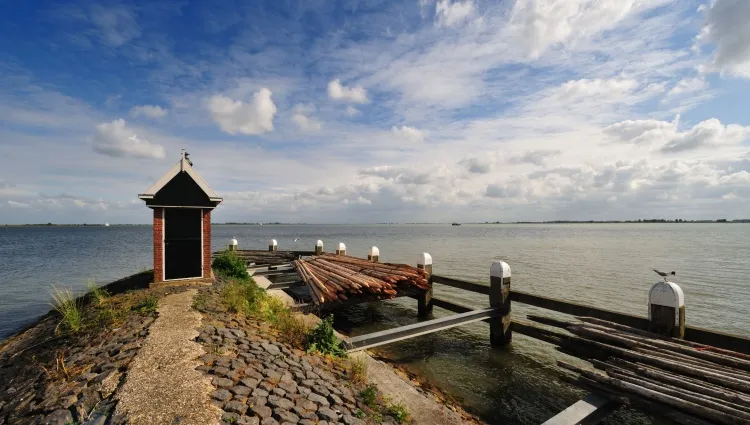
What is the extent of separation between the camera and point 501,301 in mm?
9859

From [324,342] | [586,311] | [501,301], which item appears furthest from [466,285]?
[324,342]

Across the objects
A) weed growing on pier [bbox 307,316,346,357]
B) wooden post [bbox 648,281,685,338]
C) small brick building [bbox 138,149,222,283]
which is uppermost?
small brick building [bbox 138,149,222,283]

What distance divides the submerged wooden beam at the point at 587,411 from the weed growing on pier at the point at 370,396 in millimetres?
2637

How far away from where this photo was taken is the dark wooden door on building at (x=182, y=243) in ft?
38.2

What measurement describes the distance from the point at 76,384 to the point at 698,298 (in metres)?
25.0

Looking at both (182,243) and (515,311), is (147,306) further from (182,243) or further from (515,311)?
(515,311)

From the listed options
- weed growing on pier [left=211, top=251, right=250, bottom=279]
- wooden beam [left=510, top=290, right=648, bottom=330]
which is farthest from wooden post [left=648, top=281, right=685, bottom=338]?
weed growing on pier [left=211, top=251, right=250, bottom=279]

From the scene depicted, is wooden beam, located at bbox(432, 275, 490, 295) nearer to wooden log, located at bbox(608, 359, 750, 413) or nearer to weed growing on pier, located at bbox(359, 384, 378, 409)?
wooden log, located at bbox(608, 359, 750, 413)

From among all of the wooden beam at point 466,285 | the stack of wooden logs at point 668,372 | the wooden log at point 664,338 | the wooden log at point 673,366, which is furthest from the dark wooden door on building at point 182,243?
the wooden log at point 664,338

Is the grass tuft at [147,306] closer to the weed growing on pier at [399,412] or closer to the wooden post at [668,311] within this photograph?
the weed growing on pier at [399,412]

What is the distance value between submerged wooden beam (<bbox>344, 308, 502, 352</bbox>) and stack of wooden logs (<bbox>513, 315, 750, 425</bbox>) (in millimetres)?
2907

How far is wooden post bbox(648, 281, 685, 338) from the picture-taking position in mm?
6258

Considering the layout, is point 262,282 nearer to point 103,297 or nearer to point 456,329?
point 103,297

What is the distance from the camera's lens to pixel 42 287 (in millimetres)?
22469
